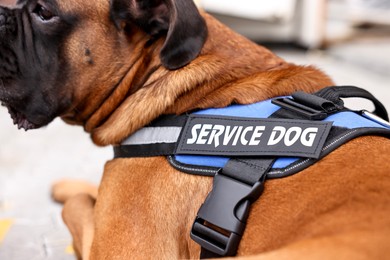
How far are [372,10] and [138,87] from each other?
6022 millimetres

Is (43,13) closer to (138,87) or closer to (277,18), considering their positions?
(138,87)

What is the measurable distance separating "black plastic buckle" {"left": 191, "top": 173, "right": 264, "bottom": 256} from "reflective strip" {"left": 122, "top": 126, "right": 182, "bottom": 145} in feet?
0.77

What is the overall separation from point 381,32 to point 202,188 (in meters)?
6.99

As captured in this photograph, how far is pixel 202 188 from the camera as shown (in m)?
1.82

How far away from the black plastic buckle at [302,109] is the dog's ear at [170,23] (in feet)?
1.08

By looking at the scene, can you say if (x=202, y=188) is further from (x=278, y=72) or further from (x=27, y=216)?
(x=27, y=216)

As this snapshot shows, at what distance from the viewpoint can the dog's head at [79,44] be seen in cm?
195

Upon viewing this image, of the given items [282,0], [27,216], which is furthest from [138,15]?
[282,0]

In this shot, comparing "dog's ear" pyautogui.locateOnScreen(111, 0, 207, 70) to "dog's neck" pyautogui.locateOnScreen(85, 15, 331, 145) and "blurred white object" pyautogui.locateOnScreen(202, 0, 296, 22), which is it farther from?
"blurred white object" pyautogui.locateOnScreen(202, 0, 296, 22)

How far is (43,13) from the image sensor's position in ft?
6.49

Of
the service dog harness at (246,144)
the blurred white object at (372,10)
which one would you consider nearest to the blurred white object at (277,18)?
the blurred white object at (372,10)

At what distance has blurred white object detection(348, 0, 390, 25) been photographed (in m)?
7.40

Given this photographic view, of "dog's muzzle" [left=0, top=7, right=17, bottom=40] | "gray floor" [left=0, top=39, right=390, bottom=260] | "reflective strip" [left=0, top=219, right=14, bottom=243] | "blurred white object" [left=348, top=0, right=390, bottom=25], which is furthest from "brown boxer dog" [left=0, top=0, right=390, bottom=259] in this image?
"blurred white object" [left=348, top=0, right=390, bottom=25]

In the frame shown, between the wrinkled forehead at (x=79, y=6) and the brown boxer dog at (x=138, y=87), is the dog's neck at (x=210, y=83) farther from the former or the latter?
the wrinkled forehead at (x=79, y=6)
